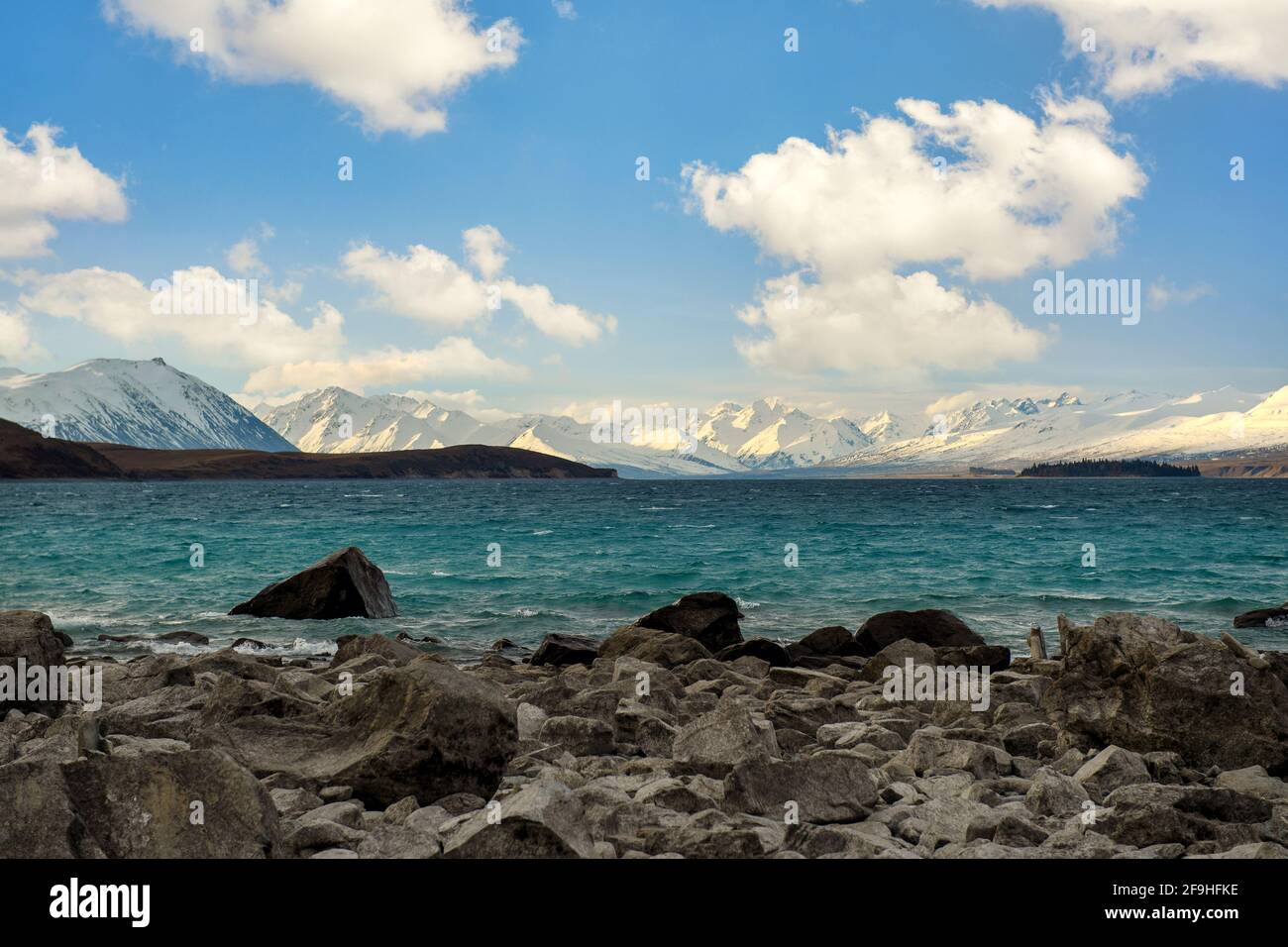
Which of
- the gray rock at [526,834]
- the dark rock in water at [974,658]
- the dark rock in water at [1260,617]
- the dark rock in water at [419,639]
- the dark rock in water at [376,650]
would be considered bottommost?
the dark rock in water at [1260,617]

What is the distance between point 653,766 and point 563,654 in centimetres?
960

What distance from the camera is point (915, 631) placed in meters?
20.3

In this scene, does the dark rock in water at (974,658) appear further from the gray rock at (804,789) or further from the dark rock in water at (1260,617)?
the dark rock in water at (1260,617)

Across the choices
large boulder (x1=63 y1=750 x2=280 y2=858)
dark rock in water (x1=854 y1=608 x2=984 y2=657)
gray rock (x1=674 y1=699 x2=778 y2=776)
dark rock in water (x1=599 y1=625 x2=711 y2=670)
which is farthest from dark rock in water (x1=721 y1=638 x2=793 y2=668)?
large boulder (x1=63 y1=750 x2=280 y2=858)

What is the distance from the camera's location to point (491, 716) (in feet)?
27.4

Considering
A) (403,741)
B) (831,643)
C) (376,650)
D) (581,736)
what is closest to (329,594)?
(376,650)

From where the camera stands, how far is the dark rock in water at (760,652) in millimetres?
18500

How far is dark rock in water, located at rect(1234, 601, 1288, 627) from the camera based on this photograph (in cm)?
2521

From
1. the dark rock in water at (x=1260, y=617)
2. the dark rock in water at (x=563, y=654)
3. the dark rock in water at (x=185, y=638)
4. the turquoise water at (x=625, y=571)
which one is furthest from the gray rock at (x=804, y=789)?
the dark rock in water at (x=1260, y=617)

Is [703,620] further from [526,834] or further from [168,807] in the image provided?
[168,807]

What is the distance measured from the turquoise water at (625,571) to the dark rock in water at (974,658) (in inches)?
303
